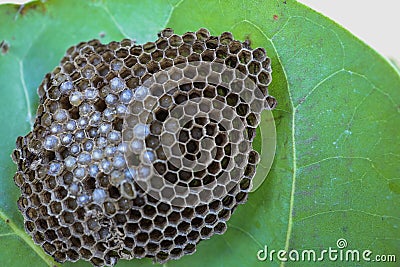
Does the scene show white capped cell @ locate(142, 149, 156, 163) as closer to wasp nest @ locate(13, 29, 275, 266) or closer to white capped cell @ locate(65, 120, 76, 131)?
wasp nest @ locate(13, 29, 275, 266)

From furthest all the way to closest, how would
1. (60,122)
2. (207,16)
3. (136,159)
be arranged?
1. (207,16)
2. (60,122)
3. (136,159)

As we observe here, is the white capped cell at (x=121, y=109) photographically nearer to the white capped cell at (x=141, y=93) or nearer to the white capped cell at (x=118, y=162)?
the white capped cell at (x=141, y=93)

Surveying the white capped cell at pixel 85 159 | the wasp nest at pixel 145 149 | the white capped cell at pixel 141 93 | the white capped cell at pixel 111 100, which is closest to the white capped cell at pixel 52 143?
the wasp nest at pixel 145 149

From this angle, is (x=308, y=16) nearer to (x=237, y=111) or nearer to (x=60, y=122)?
(x=237, y=111)

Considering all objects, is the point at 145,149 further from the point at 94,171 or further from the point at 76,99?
the point at 76,99

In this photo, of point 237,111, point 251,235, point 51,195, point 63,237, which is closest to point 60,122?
point 51,195
